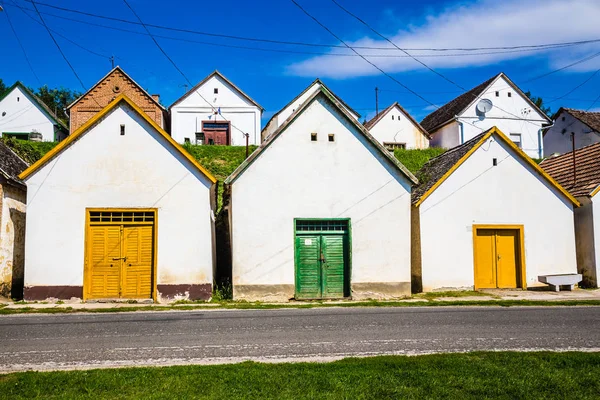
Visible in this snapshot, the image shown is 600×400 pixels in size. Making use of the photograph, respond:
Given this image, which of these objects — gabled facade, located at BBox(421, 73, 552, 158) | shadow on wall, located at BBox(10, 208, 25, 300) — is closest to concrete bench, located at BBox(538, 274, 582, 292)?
shadow on wall, located at BBox(10, 208, 25, 300)

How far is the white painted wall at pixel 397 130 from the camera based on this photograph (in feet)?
124

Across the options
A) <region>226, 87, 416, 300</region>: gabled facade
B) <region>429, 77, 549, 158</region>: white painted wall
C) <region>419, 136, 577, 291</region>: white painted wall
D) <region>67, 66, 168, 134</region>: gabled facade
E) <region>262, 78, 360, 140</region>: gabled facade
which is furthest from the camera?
<region>262, 78, 360, 140</region>: gabled facade

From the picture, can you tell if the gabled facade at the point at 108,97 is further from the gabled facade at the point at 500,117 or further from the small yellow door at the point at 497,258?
the small yellow door at the point at 497,258

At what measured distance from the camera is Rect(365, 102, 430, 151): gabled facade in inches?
1492

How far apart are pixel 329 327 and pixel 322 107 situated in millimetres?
8540

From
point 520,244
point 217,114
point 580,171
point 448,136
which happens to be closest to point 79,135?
point 520,244

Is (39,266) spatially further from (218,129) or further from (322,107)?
(218,129)

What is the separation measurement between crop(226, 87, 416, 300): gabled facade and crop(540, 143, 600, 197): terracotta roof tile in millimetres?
7446

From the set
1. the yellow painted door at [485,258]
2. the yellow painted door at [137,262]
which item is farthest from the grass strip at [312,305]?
the yellow painted door at [485,258]

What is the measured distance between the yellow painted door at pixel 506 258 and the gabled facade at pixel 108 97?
25503 millimetres

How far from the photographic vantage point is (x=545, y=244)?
18.5 m

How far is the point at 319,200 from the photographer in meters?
16.5

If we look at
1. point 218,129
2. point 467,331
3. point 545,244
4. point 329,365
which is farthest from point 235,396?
point 218,129

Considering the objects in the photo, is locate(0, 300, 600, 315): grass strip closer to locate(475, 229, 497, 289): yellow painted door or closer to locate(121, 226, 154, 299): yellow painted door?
locate(121, 226, 154, 299): yellow painted door
